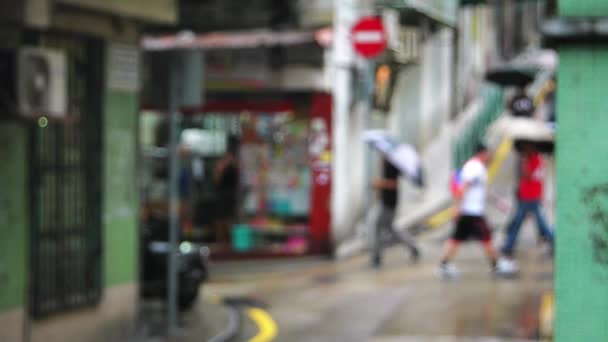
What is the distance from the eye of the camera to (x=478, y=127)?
22.2 metres

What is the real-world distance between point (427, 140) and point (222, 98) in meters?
6.20

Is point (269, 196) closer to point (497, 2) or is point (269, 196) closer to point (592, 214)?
point (497, 2)

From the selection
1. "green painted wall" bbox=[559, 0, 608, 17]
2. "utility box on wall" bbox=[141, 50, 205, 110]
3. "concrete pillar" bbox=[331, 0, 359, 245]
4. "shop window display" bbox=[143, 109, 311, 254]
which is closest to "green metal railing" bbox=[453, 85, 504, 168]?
"concrete pillar" bbox=[331, 0, 359, 245]

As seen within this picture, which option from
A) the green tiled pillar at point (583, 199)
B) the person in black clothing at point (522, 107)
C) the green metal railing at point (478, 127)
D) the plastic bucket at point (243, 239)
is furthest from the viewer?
the green metal railing at point (478, 127)

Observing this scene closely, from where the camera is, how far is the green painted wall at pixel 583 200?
3.91m

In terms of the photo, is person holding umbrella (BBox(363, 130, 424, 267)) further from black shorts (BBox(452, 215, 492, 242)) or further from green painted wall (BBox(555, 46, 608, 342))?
green painted wall (BBox(555, 46, 608, 342))

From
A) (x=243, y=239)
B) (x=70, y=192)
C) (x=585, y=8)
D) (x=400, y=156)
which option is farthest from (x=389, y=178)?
(x=585, y=8)

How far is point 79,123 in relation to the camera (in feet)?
31.5

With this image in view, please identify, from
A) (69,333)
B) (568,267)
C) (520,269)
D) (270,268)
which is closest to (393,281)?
(520,269)

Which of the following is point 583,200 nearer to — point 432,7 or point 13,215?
point 13,215

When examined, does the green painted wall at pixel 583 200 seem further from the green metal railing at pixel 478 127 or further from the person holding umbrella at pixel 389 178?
the green metal railing at pixel 478 127

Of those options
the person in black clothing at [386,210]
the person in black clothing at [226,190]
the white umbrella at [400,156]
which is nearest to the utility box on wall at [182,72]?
the white umbrella at [400,156]

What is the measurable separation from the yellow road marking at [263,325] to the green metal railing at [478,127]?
10058 millimetres

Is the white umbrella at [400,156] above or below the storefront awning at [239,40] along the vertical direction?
below
